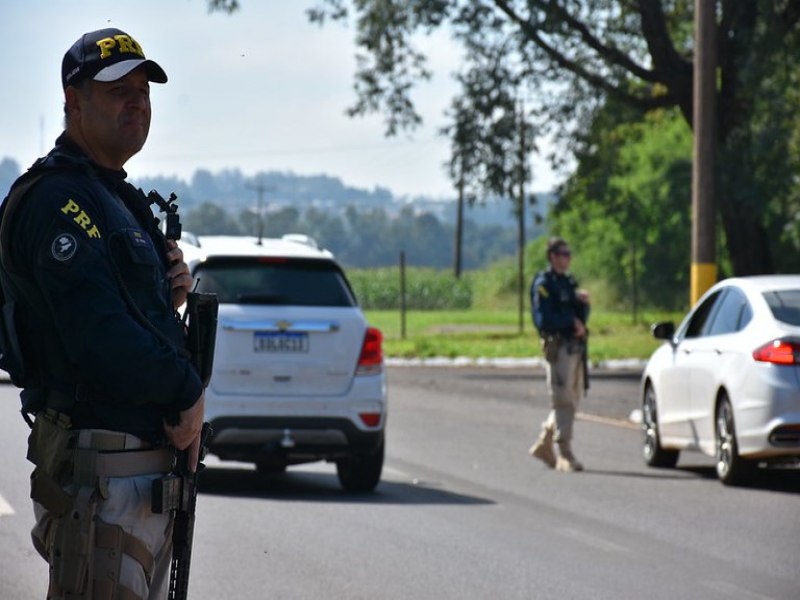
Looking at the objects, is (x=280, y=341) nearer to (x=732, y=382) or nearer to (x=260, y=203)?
(x=732, y=382)

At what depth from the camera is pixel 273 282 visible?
12.5m

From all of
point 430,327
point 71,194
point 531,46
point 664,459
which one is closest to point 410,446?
point 664,459

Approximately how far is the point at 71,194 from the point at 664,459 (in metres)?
11.4

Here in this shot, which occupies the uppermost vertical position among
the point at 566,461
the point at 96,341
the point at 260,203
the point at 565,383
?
the point at 260,203

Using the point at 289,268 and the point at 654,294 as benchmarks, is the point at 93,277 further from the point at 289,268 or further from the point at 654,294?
the point at 654,294

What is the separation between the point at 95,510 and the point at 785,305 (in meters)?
9.71

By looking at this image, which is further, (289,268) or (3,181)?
(289,268)

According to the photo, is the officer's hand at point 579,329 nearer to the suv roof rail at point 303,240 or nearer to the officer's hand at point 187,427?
the suv roof rail at point 303,240

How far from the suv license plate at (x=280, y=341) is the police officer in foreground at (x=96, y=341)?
803 cm

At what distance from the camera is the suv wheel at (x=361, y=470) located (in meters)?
12.6

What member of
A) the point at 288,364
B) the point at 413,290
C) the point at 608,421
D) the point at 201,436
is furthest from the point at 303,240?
the point at 413,290

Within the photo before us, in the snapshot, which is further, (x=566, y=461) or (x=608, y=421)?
(x=608, y=421)

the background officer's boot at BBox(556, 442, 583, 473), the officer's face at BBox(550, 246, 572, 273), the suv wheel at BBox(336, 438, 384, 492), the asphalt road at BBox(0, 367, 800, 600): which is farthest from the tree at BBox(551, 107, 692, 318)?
the suv wheel at BBox(336, 438, 384, 492)

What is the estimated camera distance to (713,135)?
67.8ft
